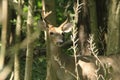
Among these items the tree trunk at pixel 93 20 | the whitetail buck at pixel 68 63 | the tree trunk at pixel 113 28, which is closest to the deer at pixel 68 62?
the whitetail buck at pixel 68 63

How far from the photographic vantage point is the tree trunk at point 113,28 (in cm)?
630

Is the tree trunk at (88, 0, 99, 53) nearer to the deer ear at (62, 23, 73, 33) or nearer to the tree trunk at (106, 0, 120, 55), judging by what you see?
the tree trunk at (106, 0, 120, 55)

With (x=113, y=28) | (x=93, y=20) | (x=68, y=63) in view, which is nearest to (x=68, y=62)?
(x=68, y=63)

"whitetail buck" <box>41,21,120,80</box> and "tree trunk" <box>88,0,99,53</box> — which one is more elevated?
"tree trunk" <box>88,0,99,53</box>

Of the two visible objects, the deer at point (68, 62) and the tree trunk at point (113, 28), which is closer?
the deer at point (68, 62)

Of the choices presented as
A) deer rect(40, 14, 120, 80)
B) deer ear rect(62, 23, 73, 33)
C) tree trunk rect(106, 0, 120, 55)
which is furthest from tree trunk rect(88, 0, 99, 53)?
deer ear rect(62, 23, 73, 33)

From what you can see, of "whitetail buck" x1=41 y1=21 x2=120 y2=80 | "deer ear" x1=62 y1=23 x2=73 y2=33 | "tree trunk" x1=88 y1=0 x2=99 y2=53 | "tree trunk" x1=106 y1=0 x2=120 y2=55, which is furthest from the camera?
"tree trunk" x1=88 y1=0 x2=99 y2=53

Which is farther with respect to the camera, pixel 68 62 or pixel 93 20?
pixel 93 20

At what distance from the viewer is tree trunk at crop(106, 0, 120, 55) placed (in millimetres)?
6305

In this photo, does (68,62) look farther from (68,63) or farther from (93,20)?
(93,20)

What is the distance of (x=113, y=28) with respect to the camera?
6414 millimetres

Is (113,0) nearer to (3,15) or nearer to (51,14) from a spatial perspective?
(51,14)

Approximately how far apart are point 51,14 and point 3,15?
2.99 meters

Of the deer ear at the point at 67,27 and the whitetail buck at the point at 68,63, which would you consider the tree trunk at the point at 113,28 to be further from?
the deer ear at the point at 67,27
